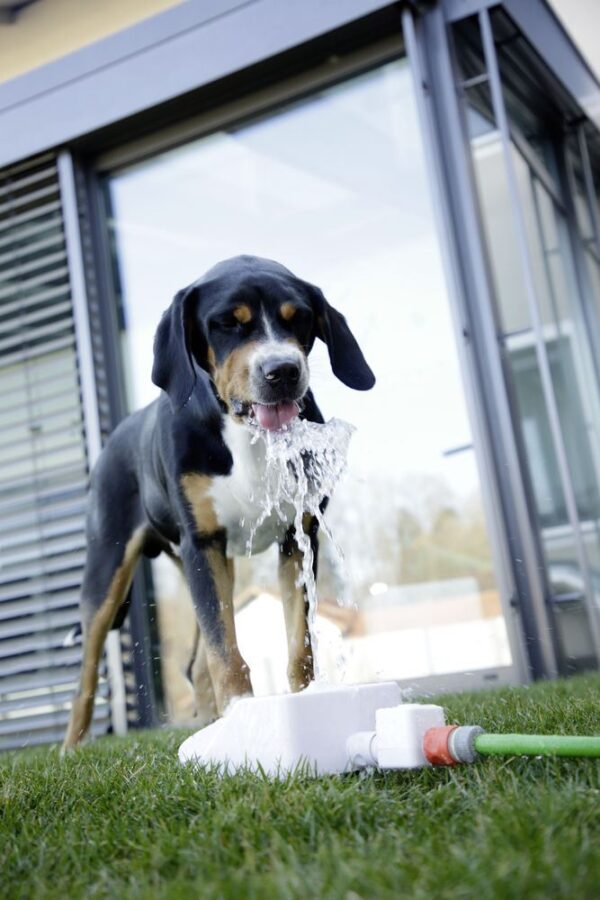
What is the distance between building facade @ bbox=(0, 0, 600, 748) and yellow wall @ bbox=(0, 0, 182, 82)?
0.8 inches

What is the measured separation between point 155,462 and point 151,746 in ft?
2.87

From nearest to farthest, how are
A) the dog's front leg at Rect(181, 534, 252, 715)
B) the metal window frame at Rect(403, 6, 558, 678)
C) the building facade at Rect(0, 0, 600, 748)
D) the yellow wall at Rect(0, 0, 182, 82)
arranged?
the dog's front leg at Rect(181, 534, 252, 715)
the metal window frame at Rect(403, 6, 558, 678)
the building facade at Rect(0, 0, 600, 748)
the yellow wall at Rect(0, 0, 182, 82)

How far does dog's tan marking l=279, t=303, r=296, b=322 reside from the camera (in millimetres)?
2715

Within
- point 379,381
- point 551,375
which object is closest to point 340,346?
point 379,381

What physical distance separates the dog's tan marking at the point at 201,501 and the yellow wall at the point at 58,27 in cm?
374

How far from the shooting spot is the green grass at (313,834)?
1168mm

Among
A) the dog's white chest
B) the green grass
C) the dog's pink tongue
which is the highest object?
the dog's pink tongue

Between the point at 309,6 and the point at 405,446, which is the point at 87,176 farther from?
the point at 405,446

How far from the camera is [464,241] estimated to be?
5.24 metres

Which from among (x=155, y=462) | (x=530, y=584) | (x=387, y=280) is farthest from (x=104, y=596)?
(x=387, y=280)

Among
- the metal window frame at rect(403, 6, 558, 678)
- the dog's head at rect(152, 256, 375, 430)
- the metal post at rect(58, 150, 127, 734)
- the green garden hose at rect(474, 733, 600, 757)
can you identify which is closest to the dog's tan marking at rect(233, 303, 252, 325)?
the dog's head at rect(152, 256, 375, 430)

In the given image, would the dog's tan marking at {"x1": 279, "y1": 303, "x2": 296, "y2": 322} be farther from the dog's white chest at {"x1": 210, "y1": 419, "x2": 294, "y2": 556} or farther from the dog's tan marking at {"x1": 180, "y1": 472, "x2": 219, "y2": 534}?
the dog's tan marking at {"x1": 180, "y1": 472, "x2": 219, "y2": 534}

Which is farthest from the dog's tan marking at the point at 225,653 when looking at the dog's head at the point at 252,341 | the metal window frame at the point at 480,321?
the metal window frame at the point at 480,321

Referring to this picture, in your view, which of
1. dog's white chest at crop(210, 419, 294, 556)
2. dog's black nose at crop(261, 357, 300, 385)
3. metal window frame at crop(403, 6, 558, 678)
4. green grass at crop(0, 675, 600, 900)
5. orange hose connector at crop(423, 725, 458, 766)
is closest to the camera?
green grass at crop(0, 675, 600, 900)
